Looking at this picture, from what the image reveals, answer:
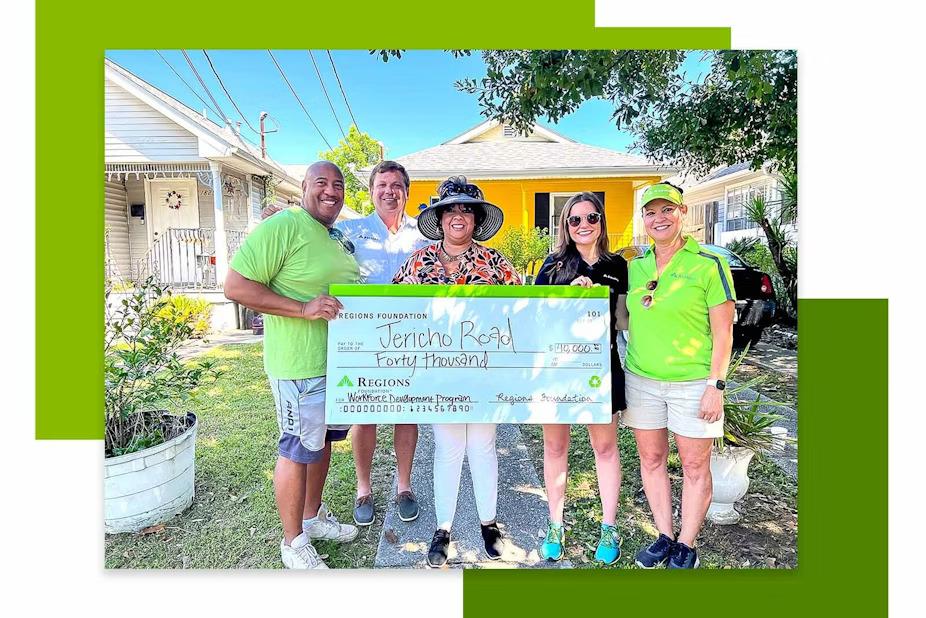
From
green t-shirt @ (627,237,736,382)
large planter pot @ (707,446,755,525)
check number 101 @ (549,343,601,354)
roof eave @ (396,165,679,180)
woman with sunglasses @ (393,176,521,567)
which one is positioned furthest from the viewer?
roof eave @ (396,165,679,180)

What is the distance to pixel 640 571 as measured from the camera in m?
3.01

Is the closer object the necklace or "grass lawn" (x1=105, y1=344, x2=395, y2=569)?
the necklace

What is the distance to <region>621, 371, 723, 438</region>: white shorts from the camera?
2.66 m

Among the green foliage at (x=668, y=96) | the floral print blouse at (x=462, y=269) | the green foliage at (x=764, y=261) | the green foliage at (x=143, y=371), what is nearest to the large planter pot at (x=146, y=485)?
the green foliage at (x=143, y=371)

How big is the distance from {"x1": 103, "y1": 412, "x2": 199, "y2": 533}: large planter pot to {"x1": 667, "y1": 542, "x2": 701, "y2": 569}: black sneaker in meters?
2.40

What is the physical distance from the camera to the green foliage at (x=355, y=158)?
286cm

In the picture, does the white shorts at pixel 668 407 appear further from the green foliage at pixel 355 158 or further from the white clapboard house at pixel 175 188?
the white clapboard house at pixel 175 188

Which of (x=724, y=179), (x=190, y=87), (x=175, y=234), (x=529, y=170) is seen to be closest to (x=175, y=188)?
(x=175, y=234)

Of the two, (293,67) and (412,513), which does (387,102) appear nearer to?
(293,67)

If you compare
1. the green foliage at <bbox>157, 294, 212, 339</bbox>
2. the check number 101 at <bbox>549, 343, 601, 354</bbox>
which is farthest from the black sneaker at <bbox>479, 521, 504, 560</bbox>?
the green foliage at <bbox>157, 294, 212, 339</bbox>

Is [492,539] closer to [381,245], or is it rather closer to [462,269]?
[462,269]

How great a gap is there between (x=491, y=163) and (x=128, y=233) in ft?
6.08

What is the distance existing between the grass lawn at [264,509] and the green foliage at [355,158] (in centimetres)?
87

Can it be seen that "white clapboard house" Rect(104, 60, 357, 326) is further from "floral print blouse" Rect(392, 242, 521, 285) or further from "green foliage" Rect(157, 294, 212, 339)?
"floral print blouse" Rect(392, 242, 521, 285)
